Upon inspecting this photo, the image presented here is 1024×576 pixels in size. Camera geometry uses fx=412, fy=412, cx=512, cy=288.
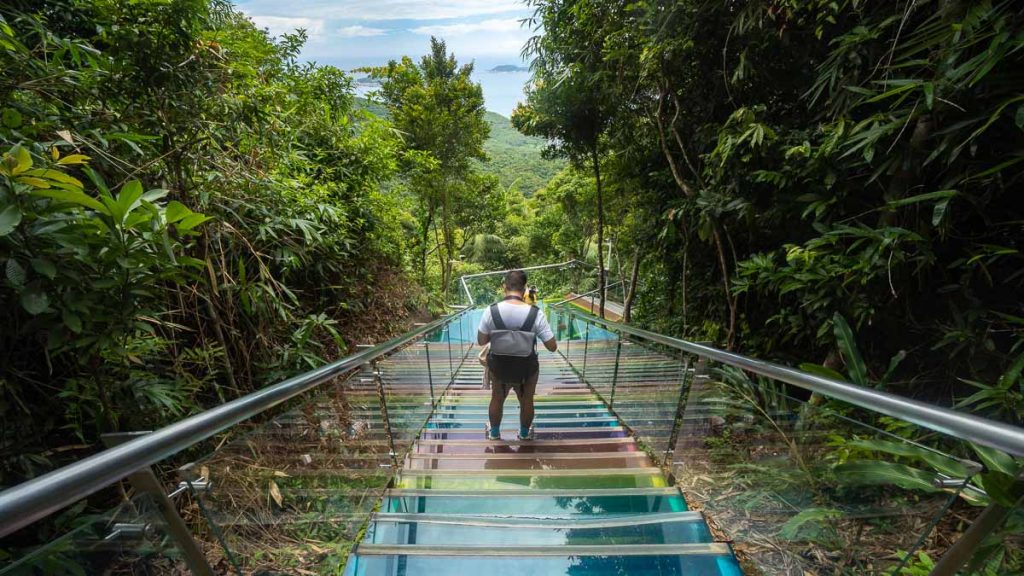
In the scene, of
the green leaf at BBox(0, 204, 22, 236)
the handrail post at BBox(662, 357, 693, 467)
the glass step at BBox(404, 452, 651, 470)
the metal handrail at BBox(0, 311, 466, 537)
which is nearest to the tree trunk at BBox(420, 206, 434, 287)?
the glass step at BBox(404, 452, 651, 470)

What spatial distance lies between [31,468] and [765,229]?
3756 mm

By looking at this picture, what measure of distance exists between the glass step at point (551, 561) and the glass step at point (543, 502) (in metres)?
0.34

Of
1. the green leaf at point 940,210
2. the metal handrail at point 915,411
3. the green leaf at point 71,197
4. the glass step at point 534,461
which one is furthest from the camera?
the glass step at point 534,461

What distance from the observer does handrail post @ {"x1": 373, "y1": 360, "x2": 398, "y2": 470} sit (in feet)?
7.17

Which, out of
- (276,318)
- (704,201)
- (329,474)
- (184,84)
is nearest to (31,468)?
(329,474)

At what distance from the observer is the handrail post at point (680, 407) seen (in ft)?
7.14

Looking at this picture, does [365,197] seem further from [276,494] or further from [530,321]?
[276,494]

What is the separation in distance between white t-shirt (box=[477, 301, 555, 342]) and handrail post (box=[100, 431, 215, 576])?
6.89 feet

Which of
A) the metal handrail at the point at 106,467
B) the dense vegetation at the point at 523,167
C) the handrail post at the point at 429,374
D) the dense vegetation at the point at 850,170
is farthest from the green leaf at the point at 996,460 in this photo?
the dense vegetation at the point at 523,167

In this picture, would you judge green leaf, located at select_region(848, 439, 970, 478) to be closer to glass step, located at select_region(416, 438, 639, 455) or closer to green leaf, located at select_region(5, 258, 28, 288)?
glass step, located at select_region(416, 438, 639, 455)

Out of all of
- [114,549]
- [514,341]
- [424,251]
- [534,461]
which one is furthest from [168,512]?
[424,251]

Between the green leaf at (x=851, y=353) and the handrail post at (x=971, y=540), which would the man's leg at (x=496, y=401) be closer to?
the green leaf at (x=851, y=353)

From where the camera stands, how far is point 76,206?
3.81ft

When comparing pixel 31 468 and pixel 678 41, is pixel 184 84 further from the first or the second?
pixel 678 41
